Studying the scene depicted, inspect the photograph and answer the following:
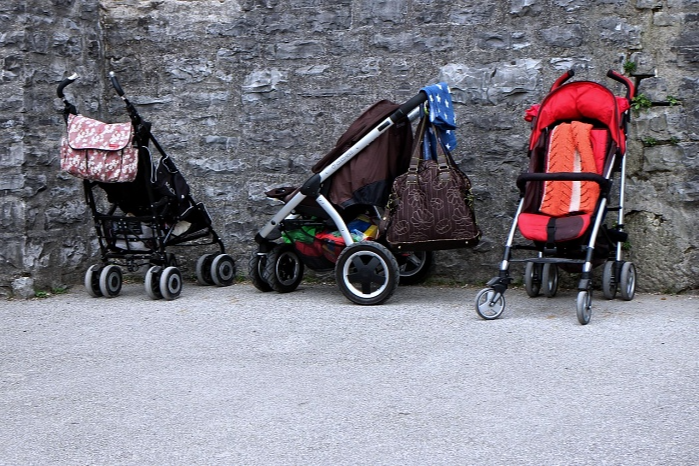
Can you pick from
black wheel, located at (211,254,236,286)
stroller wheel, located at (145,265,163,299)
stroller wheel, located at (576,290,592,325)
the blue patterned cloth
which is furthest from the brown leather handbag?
stroller wheel, located at (145,265,163,299)

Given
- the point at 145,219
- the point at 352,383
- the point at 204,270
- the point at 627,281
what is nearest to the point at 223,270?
the point at 204,270

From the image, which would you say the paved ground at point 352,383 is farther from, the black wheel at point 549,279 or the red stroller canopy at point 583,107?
the red stroller canopy at point 583,107

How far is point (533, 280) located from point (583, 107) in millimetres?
1152

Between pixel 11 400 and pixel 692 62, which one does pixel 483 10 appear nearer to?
pixel 692 62

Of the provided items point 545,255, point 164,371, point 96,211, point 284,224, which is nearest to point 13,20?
point 96,211

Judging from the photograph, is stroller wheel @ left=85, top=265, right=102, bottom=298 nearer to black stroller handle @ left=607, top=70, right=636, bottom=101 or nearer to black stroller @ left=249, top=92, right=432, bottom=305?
black stroller @ left=249, top=92, right=432, bottom=305

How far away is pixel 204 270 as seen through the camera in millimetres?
6875

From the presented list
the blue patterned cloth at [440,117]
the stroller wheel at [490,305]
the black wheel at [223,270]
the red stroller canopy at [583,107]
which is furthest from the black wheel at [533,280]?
the black wheel at [223,270]

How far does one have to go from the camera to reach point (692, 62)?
5.94m

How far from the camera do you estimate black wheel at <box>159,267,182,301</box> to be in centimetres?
628

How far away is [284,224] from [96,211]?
4.51 ft

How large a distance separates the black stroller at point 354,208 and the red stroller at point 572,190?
0.79 m

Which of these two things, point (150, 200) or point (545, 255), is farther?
point (150, 200)

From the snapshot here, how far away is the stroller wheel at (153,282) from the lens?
20.7 feet
